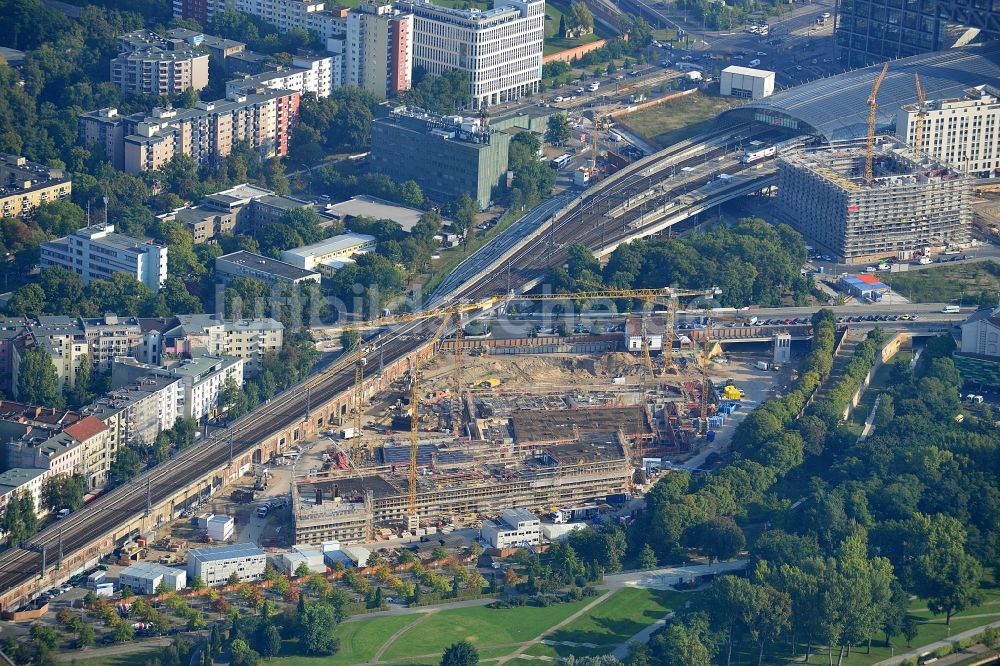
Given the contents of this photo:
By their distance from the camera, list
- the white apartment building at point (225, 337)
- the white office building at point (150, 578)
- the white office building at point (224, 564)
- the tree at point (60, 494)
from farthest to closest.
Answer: the white apartment building at point (225, 337) → the tree at point (60, 494) → the white office building at point (224, 564) → the white office building at point (150, 578)

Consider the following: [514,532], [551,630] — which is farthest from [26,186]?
[551,630]

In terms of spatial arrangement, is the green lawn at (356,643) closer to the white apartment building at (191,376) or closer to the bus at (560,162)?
the white apartment building at (191,376)

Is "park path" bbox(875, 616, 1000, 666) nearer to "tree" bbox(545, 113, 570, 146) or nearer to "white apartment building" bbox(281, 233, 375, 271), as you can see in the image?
"white apartment building" bbox(281, 233, 375, 271)

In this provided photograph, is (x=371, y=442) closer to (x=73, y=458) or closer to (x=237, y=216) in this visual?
(x=73, y=458)

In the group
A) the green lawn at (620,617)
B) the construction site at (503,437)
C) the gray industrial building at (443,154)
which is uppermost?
the gray industrial building at (443,154)

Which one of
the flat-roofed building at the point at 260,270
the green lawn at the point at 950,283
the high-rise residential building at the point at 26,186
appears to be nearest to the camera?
the flat-roofed building at the point at 260,270

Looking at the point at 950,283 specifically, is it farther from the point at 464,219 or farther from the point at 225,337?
the point at 225,337

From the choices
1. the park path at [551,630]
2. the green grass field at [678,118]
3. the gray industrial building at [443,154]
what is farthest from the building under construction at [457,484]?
the green grass field at [678,118]

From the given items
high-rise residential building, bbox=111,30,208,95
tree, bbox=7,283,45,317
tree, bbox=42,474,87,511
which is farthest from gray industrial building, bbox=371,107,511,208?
tree, bbox=42,474,87,511
